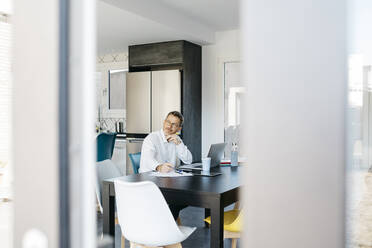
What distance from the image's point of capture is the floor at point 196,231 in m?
3.45

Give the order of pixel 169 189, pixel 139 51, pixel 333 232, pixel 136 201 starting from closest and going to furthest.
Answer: pixel 333 232 → pixel 136 201 → pixel 169 189 → pixel 139 51

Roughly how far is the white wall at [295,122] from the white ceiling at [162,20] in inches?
136

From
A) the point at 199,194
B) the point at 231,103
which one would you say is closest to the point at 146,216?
the point at 199,194

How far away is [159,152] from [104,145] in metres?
1.65

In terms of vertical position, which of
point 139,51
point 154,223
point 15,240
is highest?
point 139,51

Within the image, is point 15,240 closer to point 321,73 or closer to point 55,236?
point 55,236

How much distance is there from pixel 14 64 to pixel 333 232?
707 mm

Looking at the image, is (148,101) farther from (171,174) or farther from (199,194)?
(199,194)

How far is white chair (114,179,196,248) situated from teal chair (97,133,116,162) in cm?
263

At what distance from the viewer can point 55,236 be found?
28.8 inches

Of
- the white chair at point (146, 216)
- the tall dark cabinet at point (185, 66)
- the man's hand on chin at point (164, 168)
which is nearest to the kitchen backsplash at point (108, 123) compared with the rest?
the tall dark cabinet at point (185, 66)

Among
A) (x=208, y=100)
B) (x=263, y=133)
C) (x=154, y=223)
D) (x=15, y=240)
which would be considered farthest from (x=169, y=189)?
(x=208, y=100)

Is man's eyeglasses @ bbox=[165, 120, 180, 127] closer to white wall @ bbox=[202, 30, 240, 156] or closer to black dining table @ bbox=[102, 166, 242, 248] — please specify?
black dining table @ bbox=[102, 166, 242, 248]

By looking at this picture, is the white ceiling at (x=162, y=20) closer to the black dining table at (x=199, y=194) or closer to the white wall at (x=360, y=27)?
the black dining table at (x=199, y=194)
